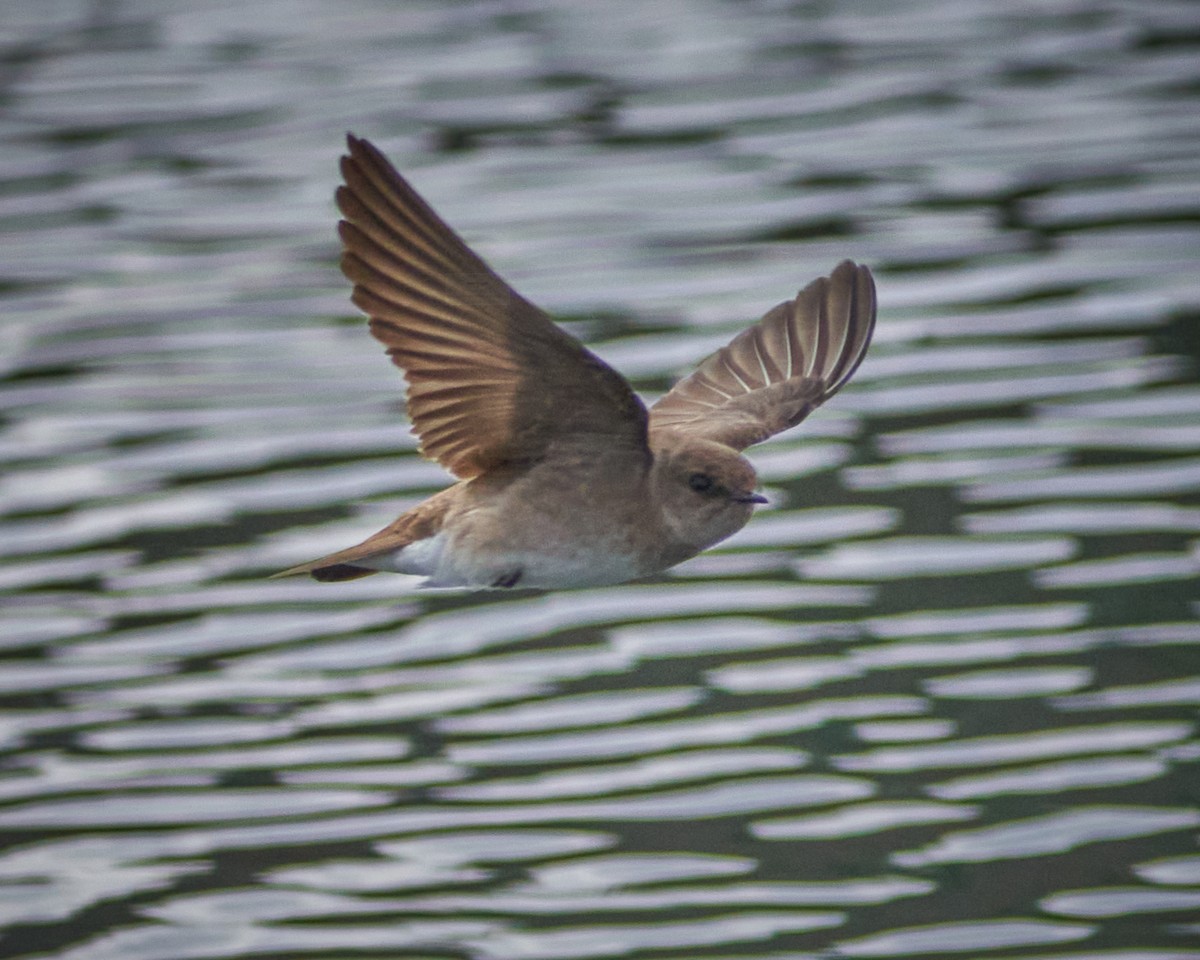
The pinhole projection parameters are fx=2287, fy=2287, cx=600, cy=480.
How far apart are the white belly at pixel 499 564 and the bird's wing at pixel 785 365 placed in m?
0.92

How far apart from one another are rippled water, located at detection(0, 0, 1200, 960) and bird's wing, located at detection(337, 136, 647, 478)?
2499mm

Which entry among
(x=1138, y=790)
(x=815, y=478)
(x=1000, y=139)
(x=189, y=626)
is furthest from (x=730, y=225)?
(x=1138, y=790)

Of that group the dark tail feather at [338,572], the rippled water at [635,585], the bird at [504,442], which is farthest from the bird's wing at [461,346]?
the rippled water at [635,585]

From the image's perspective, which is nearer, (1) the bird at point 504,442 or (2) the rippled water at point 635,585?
(1) the bird at point 504,442

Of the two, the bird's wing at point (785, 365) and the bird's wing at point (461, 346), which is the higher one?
the bird's wing at point (461, 346)

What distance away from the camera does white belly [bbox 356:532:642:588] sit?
5562 mm

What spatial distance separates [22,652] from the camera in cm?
909

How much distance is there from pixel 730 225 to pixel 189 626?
4790 mm

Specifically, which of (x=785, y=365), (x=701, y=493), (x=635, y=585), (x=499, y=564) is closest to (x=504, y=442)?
(x=499, y=564)

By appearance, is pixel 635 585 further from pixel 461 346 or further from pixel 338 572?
pixel 461 346

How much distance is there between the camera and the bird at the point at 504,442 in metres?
5.05

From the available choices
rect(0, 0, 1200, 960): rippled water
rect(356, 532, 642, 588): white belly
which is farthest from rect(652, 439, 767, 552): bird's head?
rect(0, 0, 1200, 960): rippled water

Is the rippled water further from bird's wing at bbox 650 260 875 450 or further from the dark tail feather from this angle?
the dark tail feather

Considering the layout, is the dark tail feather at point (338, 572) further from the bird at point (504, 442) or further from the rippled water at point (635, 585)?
the rippled water at point (635, 585)
